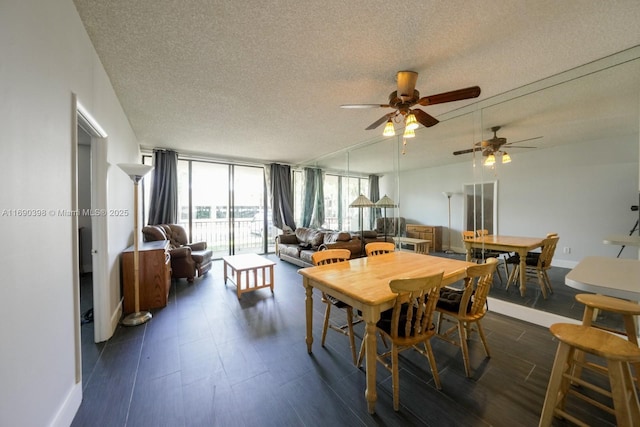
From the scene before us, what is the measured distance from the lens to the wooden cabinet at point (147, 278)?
8.79 ft

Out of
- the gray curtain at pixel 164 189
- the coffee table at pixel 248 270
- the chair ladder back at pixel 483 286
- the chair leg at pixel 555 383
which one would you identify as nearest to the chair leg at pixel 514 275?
the chair ladder back at pixel 483 286

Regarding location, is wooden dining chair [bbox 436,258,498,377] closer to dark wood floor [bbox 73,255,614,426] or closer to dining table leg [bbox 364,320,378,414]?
dark wood floor [bbox 73,255,614,426]

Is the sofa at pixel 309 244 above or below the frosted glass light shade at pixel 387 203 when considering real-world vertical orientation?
below

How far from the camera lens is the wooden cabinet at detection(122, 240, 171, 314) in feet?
8.79

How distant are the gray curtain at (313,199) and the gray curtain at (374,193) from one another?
1.48 metres

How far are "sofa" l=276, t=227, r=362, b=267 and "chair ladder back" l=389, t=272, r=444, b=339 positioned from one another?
2.60 meters

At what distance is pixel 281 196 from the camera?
6.21 meters

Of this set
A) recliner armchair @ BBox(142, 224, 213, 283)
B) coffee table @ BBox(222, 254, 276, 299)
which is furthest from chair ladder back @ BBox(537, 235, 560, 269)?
recliner armchair @ BBox(142, 224, 213, 283)

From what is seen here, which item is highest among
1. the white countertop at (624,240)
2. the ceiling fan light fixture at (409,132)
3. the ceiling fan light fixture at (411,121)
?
the ceiling fan light fixture at (411,121)

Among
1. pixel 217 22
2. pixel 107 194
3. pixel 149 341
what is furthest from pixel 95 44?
pixel 149 341

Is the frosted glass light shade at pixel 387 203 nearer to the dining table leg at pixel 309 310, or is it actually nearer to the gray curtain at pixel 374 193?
the gray curtain at pixel 374 193

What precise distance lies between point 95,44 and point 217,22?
3.53 feet

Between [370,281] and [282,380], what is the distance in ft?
3.23

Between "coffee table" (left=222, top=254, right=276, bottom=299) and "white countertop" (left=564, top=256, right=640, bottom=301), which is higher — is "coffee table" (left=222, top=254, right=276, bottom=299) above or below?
below
